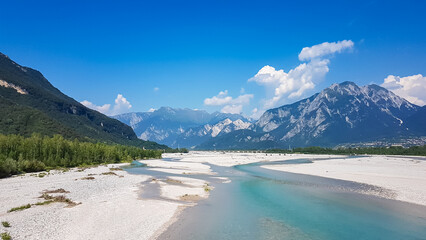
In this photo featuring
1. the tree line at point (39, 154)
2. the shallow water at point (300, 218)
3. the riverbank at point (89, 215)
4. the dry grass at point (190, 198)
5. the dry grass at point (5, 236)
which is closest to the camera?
the dry grass at point (5, 236)

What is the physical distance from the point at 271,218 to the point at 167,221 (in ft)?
33.4

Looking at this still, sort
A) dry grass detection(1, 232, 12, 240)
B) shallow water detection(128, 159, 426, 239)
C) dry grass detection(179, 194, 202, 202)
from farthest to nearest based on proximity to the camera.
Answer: dry grass detection(179, 194, 202, 202) → shallow water detection(128, 159, 426, 239) → dry grass detection(1, 232, 12, 240)

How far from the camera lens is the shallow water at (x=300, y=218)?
62.7ft

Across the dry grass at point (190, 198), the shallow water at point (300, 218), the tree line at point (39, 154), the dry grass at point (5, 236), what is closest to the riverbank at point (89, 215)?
the dry grass at point (190, 198)

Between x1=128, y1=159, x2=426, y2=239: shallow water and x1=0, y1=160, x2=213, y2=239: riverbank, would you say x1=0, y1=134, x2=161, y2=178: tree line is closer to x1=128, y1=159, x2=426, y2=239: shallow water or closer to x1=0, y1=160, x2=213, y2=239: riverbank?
x1=0, y1=160, x2=213, y2=239: riverbank

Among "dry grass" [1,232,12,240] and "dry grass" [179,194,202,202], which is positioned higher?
"dry grass" [1,232,12,240]

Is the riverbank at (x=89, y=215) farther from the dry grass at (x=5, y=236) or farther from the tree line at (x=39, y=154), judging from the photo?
the tree line at (x=39, y=154)

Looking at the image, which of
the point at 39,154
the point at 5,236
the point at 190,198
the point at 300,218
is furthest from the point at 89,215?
the point at 39,154

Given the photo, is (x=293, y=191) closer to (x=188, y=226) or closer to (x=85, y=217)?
(x=188, y=226)

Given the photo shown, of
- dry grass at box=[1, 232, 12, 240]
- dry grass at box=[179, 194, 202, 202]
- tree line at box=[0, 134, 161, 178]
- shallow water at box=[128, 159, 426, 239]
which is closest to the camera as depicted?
Result: dry grass at box=[1, 232, 12, 240]

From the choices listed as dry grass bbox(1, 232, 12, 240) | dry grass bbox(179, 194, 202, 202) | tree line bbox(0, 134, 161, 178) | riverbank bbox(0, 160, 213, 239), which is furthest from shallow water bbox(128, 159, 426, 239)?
tree line bbox(0, 134, 161, 178)

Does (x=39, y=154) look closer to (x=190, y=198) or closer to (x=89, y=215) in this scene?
(x=190, y=198)

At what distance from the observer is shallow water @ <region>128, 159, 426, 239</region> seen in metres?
19.1

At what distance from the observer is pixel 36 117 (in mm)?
153250
